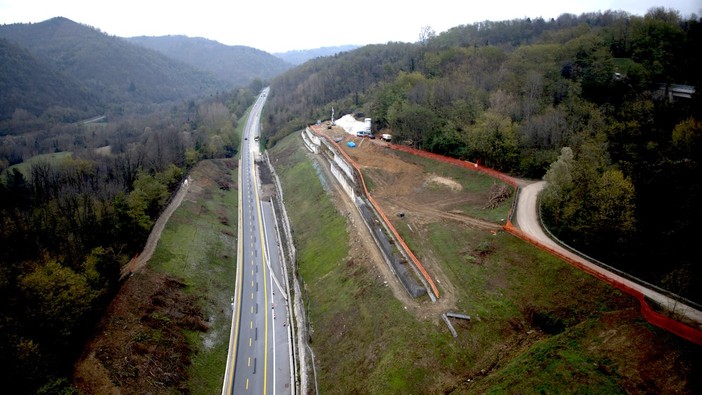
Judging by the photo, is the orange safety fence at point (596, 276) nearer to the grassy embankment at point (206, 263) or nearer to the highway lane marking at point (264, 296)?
the highway lane marking at point (264, 296)

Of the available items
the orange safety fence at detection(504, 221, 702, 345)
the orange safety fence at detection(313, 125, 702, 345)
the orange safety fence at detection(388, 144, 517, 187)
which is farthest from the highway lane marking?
the orange safety fence at detection(388, 144, 517, 187)

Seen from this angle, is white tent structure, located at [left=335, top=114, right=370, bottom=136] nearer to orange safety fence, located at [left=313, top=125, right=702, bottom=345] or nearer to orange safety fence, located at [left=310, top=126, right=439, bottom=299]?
orange safety fence, located at [left=310, top=126, right=439, bottom=299]

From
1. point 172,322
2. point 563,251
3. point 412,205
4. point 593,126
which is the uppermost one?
point 593,126

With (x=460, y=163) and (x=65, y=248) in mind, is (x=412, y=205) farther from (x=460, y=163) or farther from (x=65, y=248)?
(x=65, y=248)

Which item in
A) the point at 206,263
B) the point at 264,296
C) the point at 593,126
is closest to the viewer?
the point at 264,296

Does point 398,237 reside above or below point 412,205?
below

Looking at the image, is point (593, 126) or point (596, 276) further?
point (593, 126)

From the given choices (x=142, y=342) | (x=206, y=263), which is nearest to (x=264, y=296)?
(x=206, y=263)
